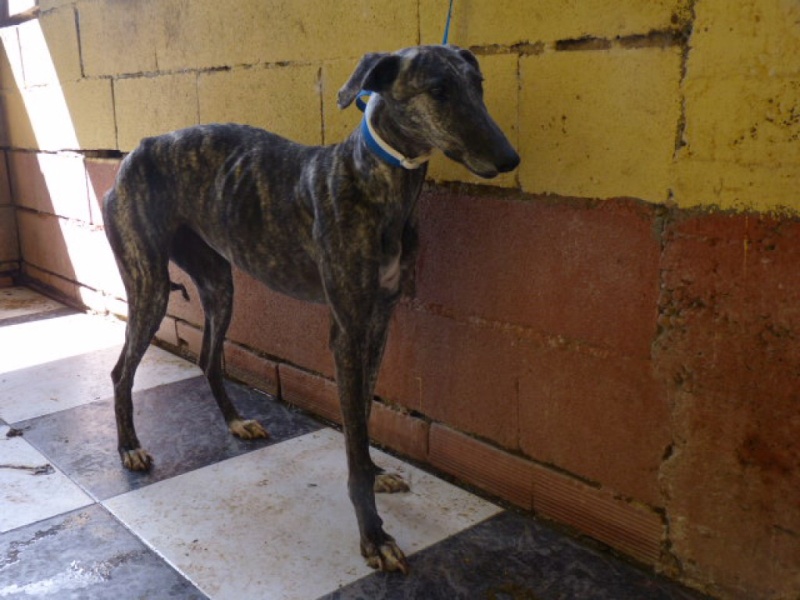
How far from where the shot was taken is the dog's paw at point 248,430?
116 inches

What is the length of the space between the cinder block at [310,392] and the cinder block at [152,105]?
1.26 m

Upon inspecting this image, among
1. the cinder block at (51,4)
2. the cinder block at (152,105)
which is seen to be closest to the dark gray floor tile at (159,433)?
the cinder block at (152,105)

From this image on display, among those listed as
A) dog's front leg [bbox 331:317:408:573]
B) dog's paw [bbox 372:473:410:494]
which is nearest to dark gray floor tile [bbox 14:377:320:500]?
dog's paw [bbox 372:473:410:494]

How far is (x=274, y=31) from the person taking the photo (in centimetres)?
302

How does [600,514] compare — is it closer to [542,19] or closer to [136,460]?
[542,19]

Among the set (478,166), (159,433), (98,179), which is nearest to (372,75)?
(478,166)

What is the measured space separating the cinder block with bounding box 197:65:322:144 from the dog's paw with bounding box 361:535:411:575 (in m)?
1.51

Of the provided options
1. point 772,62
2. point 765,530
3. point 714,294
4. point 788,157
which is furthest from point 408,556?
point 772,62

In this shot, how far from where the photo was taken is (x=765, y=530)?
184 cm

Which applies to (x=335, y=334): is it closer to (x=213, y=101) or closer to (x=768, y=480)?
(x=768, y=480)

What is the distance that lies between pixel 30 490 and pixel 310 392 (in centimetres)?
108

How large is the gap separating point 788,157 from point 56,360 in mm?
3449

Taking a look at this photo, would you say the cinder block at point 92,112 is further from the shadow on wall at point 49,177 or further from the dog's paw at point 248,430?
the dog's paw at point 248,430

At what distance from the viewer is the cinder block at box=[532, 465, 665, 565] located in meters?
2.10
